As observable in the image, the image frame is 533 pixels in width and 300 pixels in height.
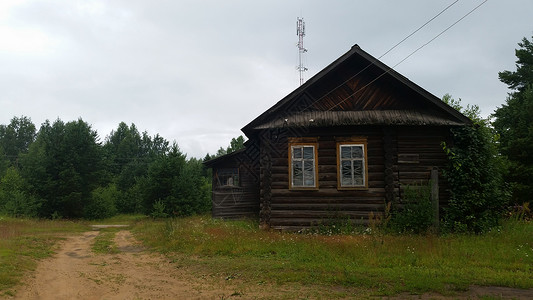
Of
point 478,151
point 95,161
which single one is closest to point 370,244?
point 478,151

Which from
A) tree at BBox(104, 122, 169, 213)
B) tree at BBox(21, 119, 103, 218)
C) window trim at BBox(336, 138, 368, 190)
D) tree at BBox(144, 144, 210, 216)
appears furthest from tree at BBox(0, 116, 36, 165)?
window trim at BBox(336, 138, 368, 190)

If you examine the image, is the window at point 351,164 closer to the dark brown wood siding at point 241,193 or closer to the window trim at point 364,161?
the window trim at point 364,161

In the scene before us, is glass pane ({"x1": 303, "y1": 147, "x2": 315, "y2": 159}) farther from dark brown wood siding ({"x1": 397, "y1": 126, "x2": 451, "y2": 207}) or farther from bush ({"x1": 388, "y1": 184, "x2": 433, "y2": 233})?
bush ({"x1": 388, "y1": 184, "x2": 433, "y2": 233})

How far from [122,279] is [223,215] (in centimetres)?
1425

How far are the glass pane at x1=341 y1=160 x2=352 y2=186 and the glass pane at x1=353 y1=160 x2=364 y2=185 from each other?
19 cm

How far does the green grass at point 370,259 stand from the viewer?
22.9 ft

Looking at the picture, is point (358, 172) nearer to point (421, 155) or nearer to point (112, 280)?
point (421, 155)

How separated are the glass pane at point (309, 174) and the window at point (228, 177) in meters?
9.84

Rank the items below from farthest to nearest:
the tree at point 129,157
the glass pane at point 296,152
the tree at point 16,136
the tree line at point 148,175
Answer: the tree at point 16,136
the tree at point 129,157
the tree line at point 148,175
the glass pane at point 296,152

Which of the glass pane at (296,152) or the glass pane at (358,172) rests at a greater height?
the glass pane at (296,152)

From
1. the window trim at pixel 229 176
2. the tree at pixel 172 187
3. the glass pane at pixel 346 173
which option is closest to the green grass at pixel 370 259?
the glass pane at pixel 346 173

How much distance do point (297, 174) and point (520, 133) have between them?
68.2ft

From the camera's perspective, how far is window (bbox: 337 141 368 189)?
13211mm

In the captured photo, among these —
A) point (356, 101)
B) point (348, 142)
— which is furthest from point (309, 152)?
point (356, 101)
